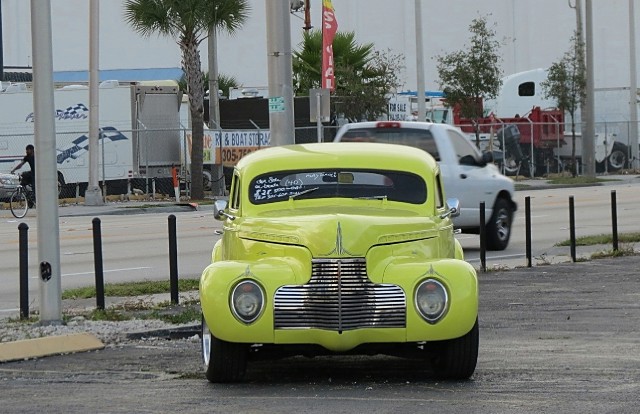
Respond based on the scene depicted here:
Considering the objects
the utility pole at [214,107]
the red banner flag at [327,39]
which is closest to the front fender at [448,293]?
the red banner flag at [327,39]

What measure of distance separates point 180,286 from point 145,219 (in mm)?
17424

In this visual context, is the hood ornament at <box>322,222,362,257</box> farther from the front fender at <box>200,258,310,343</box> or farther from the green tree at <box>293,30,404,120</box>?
the green tree at <box>293,30,404,120</box>

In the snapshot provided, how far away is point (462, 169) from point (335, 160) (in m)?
11.2

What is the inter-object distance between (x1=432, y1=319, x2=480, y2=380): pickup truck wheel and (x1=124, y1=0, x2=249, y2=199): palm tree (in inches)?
1248

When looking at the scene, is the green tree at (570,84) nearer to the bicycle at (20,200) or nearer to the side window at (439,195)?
the bicycle at (20,200)

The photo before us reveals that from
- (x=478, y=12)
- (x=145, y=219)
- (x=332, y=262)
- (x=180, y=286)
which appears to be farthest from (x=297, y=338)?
(x=478, y=12)

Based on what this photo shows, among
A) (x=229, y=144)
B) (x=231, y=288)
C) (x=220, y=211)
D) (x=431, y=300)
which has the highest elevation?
(x=229, y=144)

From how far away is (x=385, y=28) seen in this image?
249 feet

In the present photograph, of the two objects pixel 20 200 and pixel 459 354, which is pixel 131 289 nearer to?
pixel 459 354

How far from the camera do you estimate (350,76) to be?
50562 mm

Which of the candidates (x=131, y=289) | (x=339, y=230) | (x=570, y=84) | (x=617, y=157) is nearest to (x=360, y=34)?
(x=617, y=157)

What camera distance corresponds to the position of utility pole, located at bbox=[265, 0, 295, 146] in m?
17.8

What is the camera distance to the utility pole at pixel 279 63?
17828mm

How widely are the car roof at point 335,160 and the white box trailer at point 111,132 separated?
31.4 metres
